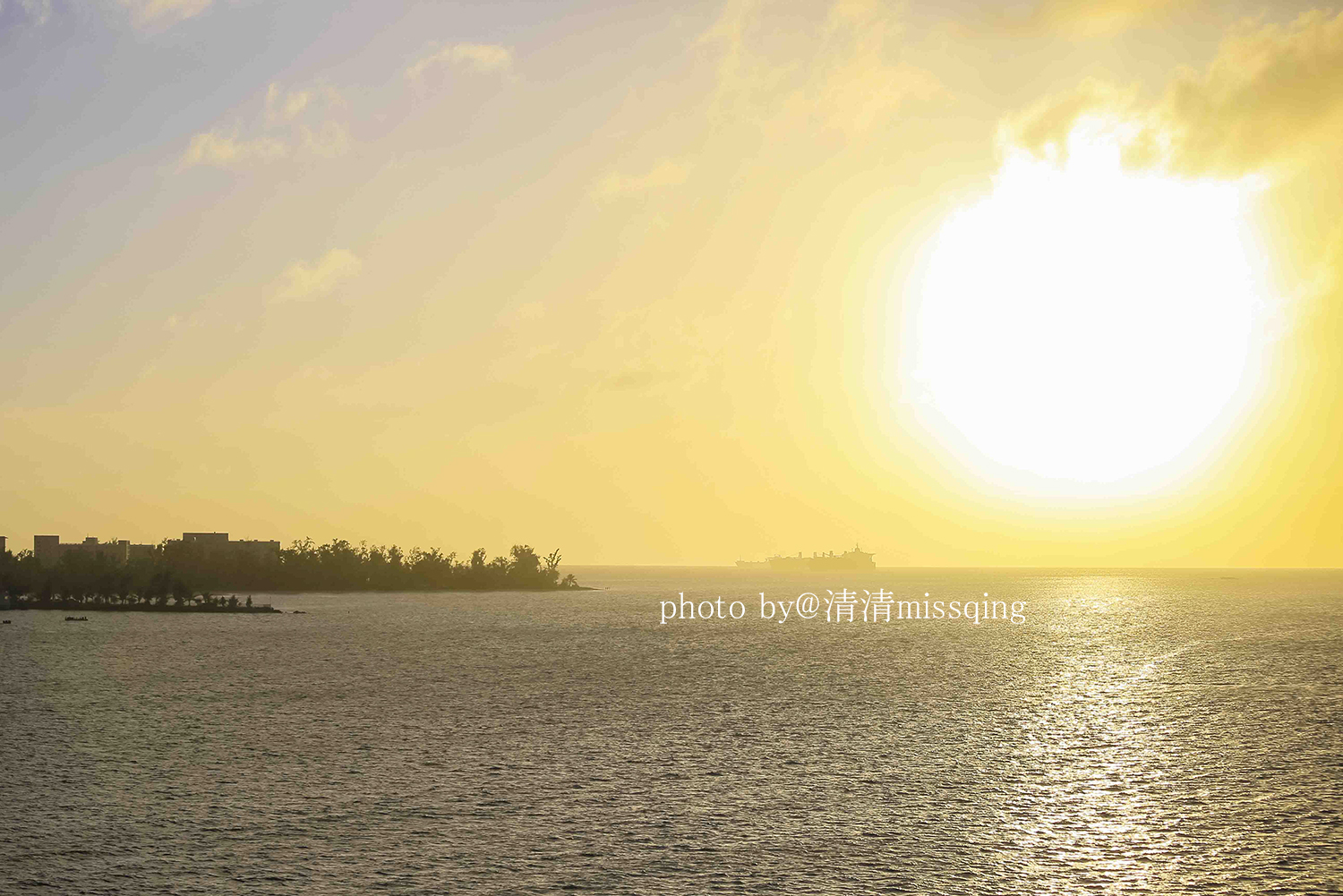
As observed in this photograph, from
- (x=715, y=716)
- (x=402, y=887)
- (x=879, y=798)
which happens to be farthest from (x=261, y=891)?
(x=715, y=716)

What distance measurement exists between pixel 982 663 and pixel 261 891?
10641 cm

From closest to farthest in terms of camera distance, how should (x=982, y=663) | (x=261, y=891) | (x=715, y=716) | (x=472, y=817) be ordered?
1. (x=261, y=891)
2. (x=472, y=817)
3. (x=715, y=716)
4. (x=982, y=663)

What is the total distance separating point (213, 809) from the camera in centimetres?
4978

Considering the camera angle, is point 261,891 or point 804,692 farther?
point 804,692

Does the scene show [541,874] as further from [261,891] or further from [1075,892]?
[1075,892]

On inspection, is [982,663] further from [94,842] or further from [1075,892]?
[94,842]

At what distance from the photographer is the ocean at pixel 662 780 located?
41.2 meters

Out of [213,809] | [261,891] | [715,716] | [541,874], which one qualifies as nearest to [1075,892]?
[541,874]

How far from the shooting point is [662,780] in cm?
5703

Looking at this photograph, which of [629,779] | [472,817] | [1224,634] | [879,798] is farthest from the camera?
[1224,634]

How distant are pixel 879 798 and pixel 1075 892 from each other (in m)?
14.8

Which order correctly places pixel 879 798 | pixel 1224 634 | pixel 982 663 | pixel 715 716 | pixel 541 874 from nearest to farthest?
pixel 541 874 → pixel 879 798 → pixel 715 716 → pixel 982 663 → pixel 1224 634

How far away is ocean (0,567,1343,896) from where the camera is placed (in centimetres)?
4119

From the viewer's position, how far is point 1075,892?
38.9m
